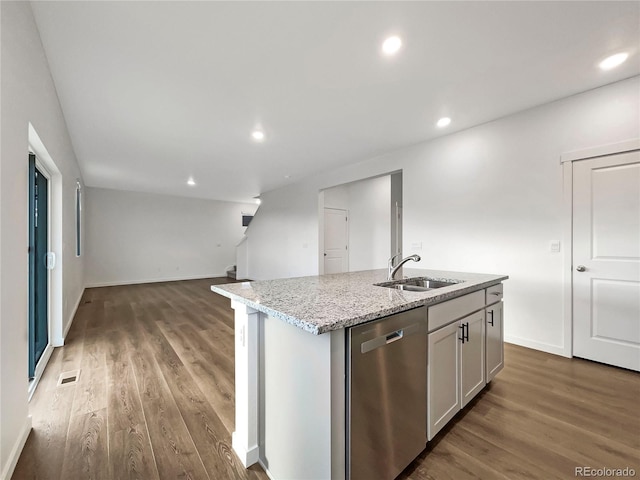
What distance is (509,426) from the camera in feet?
5.61

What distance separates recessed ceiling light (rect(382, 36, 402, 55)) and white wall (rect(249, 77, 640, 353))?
6.22 feet

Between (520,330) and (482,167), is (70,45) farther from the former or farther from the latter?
(520,330)

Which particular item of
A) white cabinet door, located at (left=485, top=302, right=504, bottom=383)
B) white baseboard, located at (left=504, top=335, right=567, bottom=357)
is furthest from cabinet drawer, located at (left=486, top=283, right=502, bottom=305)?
white baseboard, located at (left=504, top=335, right=567, bottom=357)

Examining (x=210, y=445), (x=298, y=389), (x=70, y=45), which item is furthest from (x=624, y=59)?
(x=70, y=45)

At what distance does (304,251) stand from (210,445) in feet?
15.4

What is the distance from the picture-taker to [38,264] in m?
2.55

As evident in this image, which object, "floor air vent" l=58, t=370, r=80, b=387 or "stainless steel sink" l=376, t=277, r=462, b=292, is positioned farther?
"floor air vent" l=58, t=370, r=80, b=387

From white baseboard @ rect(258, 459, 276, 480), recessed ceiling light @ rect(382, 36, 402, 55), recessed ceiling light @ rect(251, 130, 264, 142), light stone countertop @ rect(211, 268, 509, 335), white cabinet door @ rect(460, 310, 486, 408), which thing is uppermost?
recessed ceiling light @ rect(382, 36, 402, 55)

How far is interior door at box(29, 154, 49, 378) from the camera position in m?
2.24

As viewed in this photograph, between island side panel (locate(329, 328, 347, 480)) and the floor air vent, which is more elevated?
island side panel (locate(329, 328, 347, 480))

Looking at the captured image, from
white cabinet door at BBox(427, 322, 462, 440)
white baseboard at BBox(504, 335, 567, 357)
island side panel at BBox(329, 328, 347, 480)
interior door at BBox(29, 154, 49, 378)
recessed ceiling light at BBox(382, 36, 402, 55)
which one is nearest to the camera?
island side panel at BBox(329, 328, 347, 480)

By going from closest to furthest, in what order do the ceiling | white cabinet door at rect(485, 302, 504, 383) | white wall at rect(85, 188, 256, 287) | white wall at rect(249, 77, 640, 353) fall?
Result: 1. the ceiling
2. white cabinet door at rect(485, 302, 504, 383)
3. white wall at rect(249, 77, 640, 353)
4. white wall at rect(85, 188, 256, 287)

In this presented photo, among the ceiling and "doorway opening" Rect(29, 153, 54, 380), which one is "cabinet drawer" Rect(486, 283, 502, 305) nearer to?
the ceiling

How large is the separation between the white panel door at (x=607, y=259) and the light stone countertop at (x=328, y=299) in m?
1.50
